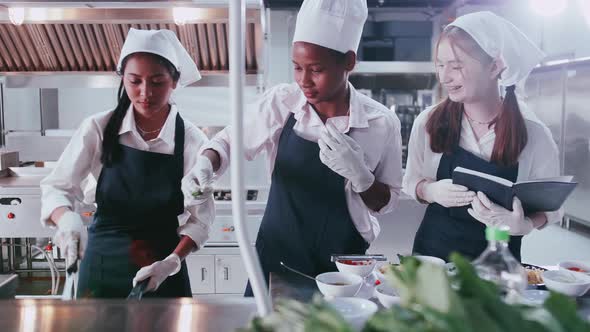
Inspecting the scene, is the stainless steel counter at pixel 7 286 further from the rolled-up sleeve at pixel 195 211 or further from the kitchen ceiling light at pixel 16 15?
the kitchen ceiling light at pixel 16 15

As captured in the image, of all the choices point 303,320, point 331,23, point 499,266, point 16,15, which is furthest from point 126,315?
point 16,15

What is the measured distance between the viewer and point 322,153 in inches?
82.7

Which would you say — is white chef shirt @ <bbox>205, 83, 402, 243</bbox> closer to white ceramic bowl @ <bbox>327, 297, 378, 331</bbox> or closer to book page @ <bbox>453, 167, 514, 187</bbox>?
book page @ <bbox>453, 167, 514, 187</bbox>

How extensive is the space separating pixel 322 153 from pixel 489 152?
815 millimetres

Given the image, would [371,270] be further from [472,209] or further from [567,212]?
[567,212]

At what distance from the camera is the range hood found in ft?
11.3

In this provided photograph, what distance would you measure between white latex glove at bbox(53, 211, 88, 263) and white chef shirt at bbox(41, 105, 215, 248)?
0.11 meters

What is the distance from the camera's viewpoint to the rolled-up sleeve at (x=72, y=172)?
6.89 ft

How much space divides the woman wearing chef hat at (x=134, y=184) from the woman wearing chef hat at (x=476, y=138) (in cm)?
106

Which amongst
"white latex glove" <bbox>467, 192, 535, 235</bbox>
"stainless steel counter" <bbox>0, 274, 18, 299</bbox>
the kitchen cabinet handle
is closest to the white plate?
"white latex glove" <bbox>467, 192, 535, 235</bbox>

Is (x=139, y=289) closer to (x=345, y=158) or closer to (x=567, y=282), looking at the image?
(x=345, y=158)

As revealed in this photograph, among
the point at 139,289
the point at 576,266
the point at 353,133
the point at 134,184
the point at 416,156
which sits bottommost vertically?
the point at 139,289

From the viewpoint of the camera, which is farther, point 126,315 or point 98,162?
point 98,162

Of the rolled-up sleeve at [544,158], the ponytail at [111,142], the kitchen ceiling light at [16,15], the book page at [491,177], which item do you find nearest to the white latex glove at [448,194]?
the book page at [491,177]
